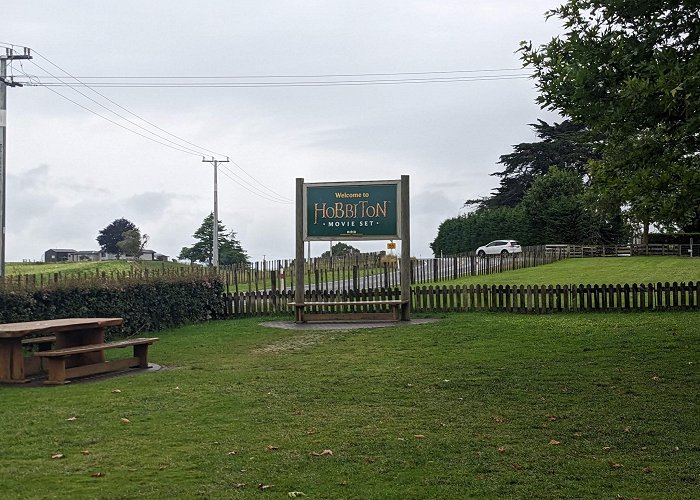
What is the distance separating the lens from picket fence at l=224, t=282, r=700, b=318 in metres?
22.8

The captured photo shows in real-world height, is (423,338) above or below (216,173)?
below

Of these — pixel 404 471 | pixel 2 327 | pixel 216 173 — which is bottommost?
pixel 404 471

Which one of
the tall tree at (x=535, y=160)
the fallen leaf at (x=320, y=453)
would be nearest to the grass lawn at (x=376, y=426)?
the fallen leaf at (x=320, y=453)

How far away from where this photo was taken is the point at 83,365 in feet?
44.6

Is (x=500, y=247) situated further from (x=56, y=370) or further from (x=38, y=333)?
(x=56, y=370)

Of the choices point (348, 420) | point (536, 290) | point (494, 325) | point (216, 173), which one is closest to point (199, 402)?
point (348, 420)

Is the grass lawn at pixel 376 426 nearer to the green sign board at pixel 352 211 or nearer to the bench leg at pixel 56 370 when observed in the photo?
the bench leg at pixel 56 370

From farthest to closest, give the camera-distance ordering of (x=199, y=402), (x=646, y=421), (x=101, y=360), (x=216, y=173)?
(x=216, y=173)
(x=101, y=360)
(x=199, y=402)
(x=646, y=421)

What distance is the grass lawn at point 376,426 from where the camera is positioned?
6.82 metres

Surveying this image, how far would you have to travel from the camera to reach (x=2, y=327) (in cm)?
1289

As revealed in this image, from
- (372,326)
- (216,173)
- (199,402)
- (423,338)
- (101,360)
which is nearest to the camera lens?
(199,402)

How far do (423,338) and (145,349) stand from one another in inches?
239

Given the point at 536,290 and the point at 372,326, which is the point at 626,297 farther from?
the point at 372,326

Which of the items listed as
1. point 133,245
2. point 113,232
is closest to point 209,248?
point 133,245
